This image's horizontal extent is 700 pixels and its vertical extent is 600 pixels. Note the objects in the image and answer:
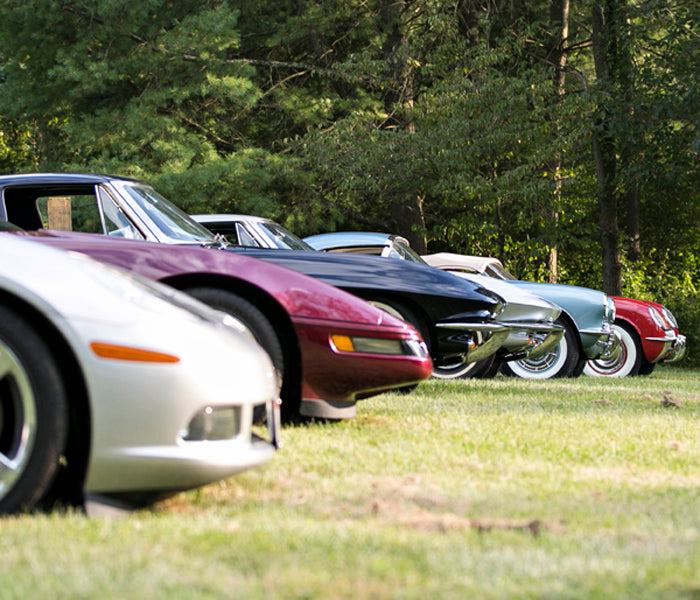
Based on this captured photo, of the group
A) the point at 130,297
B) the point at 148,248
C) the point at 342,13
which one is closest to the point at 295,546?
the point at 130,297

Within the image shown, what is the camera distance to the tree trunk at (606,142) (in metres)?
19.1

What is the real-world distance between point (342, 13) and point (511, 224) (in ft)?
24.2

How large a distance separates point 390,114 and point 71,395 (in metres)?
19.7

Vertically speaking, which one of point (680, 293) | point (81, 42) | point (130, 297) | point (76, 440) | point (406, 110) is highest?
point (81, 42)

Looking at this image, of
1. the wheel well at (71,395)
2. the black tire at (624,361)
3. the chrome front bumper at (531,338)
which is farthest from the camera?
the black tire at (624,361)

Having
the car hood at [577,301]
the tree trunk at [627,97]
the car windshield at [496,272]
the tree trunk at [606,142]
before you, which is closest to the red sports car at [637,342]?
the car windshield at [496,272]

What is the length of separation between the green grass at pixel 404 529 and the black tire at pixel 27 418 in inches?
4.3

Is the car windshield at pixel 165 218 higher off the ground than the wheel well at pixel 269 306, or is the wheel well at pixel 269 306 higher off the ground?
the car windshield at pixel 165 218

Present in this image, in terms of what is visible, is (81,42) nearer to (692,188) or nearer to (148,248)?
(692,188)

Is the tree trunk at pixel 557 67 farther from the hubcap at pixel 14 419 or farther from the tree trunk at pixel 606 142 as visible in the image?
the hubcap at pixel 14 419

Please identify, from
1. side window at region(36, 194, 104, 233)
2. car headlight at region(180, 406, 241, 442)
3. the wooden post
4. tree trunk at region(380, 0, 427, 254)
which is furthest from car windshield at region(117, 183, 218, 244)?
tree trunk at region(380, 0, 427, 254)

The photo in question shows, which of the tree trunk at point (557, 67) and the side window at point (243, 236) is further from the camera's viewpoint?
the tree trunk at point (557, 67)

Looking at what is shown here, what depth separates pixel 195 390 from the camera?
314cm

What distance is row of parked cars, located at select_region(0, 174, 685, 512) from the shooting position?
307 centimetres
